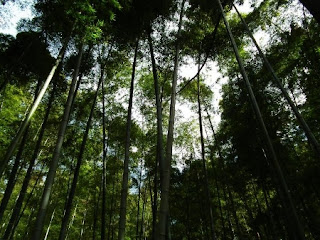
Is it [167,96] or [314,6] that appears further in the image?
[167,96]

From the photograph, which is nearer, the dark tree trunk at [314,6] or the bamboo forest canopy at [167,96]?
the dark tree trunk at [314,6]

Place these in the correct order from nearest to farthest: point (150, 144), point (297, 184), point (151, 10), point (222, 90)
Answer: point (151, 10), point (297, 184), point (222, 90), point (150, 144)

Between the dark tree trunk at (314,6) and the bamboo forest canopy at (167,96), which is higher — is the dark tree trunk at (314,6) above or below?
below

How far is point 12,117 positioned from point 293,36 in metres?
9.01

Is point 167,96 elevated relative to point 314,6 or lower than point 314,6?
elevated

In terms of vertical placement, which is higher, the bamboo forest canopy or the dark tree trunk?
the bamboo forest canopy

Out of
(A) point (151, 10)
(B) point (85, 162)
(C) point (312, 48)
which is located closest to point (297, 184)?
(C) point (312, 48)

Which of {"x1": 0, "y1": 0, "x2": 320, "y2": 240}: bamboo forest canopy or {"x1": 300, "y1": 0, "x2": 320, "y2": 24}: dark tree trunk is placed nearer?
{"x1": 300, "y1": 0, "x2": 320, "y2": 24}: dark tree trunk

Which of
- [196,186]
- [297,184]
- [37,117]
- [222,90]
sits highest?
[222,90]

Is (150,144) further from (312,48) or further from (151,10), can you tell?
(312,48)

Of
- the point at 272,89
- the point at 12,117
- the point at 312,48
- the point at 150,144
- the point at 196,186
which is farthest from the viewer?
the point at 196,186

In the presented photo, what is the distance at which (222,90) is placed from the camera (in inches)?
324

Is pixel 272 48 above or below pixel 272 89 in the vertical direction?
above

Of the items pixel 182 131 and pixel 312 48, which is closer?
pixel 312 48
